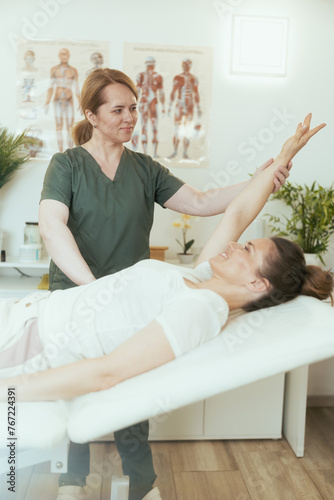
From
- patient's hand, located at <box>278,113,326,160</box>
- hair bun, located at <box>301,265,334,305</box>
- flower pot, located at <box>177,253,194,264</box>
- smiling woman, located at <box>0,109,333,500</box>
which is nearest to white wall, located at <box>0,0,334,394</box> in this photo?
flower pot, located at <box>177,253,194,264</box>

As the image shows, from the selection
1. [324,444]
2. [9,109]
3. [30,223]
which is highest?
[9,109]

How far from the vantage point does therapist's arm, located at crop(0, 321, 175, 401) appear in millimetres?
1155

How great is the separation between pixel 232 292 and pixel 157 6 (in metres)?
1.96

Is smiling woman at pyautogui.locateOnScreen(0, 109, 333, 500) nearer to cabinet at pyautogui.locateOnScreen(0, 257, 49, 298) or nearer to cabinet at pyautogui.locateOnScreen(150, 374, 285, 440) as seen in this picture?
cabinet at pyautogui.locateOnScreen(150, 374, 285, 440)

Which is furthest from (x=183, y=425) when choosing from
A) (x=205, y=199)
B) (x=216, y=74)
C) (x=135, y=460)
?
(x=216, y=74)

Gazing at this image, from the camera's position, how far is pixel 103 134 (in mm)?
1858

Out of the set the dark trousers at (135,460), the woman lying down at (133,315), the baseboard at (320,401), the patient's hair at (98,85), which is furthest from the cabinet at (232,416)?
the patient's hair at (98,85)

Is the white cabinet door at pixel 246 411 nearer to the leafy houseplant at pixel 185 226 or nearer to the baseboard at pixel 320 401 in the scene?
the baseboard at pixel 320 401

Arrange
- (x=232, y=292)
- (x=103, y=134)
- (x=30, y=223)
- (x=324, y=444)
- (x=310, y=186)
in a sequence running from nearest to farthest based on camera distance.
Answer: (x=232, y=292) → (x=103, y=134) → (x=324, y=444) → (x=30, y=223) → (x=310, y=186)

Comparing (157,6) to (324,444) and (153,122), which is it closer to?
(153,122)

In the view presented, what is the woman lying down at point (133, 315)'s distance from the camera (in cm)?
117

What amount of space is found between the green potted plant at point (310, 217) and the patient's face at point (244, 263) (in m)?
1.21

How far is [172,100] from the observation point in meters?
2.84

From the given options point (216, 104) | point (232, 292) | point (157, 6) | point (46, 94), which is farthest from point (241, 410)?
point (157, 6)
